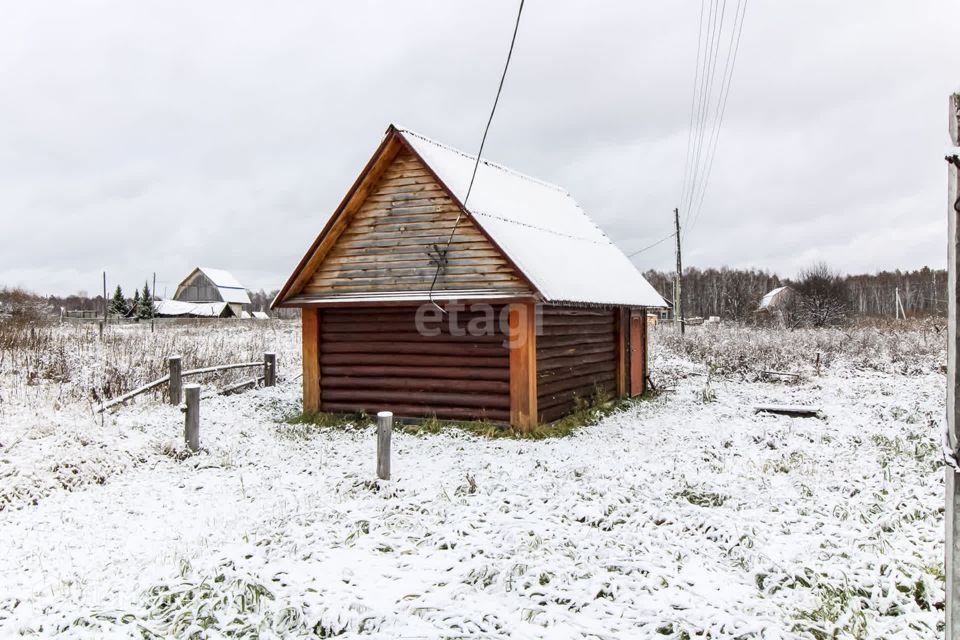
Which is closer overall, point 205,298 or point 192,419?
point 192,419

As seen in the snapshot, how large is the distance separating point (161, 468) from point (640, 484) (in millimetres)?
6661

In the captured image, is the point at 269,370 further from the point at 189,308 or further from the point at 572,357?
the point at 189,308

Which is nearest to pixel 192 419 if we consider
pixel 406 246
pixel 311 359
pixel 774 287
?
pixel 311 359

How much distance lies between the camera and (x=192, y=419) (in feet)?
29.9

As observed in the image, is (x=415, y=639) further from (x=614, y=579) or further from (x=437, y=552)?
(x=614, y=579)

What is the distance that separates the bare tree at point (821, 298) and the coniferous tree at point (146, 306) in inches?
2136

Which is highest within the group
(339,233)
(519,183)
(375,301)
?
(519,183)

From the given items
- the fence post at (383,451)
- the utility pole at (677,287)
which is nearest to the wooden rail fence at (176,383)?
the fence post at (383,451)

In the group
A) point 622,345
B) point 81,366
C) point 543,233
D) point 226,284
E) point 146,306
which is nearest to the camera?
point 543,233

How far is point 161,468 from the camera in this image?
845cm

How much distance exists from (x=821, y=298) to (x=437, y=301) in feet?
123

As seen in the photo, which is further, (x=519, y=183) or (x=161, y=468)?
(x=519, y=183)

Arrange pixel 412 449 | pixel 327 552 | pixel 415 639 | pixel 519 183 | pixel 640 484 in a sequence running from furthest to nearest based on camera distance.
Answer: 1. pixel 519 183
2. pixel 412 449
3. pixel 640 484
4. pixel 327 552
5. pixel 415 639

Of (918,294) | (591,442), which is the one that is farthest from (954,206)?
(918,294)
